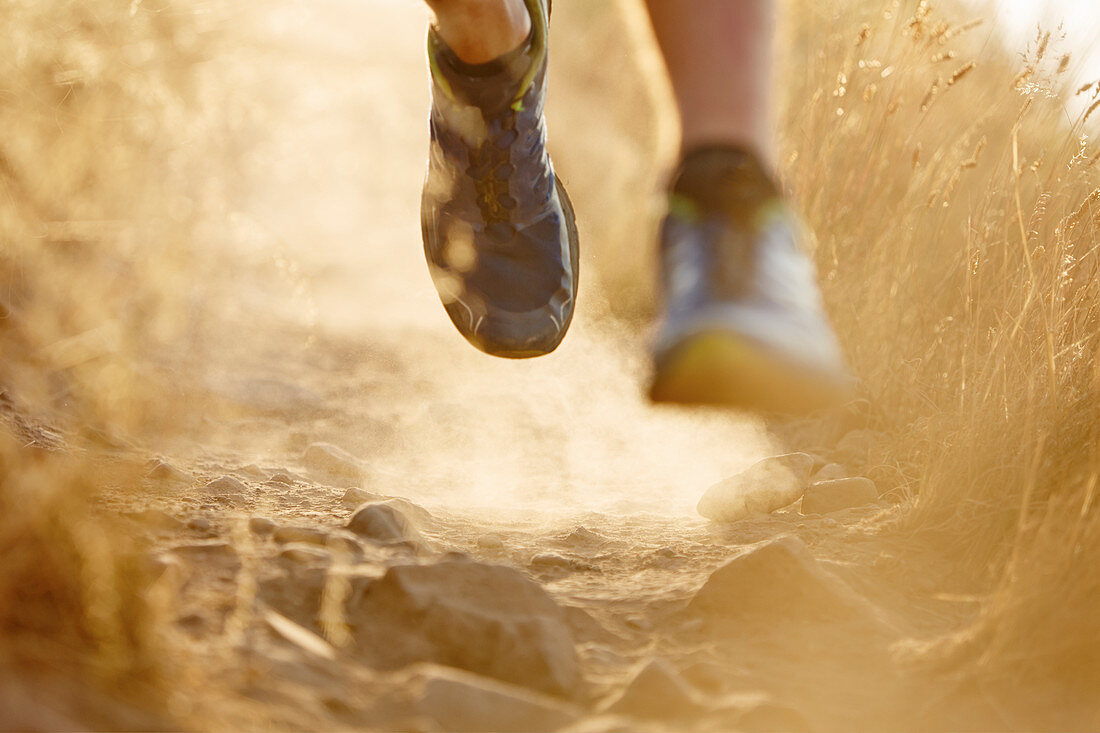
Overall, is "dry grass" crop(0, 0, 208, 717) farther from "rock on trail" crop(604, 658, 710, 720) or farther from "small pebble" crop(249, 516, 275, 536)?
"rock on trail" crop(604, 658, 710, 720)

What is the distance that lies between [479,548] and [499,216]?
21.5 inches

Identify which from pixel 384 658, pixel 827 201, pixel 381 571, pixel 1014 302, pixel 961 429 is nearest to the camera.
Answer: pixel 384 658

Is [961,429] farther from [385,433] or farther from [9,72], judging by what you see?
[9,72]

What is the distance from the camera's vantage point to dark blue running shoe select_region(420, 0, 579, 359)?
54.1 inches

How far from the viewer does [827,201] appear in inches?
90.3

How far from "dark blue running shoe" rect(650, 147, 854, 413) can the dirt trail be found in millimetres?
246

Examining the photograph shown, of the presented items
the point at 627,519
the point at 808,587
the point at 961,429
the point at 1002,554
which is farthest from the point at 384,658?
the point at 961,429

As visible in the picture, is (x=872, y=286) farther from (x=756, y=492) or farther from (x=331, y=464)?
(x=331, y=464)

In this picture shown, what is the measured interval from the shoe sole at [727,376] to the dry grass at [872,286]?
0.30 metres

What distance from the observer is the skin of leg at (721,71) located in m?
1.23

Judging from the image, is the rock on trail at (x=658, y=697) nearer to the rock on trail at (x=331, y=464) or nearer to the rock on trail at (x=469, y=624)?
the rock on trail at (x=469, y=624)

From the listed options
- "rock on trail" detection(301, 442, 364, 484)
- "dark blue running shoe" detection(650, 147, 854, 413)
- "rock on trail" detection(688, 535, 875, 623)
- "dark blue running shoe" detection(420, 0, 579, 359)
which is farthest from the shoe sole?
"rock on trail" detection(301, 442, 364, 484)

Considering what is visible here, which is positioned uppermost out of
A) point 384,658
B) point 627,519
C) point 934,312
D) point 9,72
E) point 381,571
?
point 9,72

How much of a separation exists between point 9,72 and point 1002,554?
2264mm
